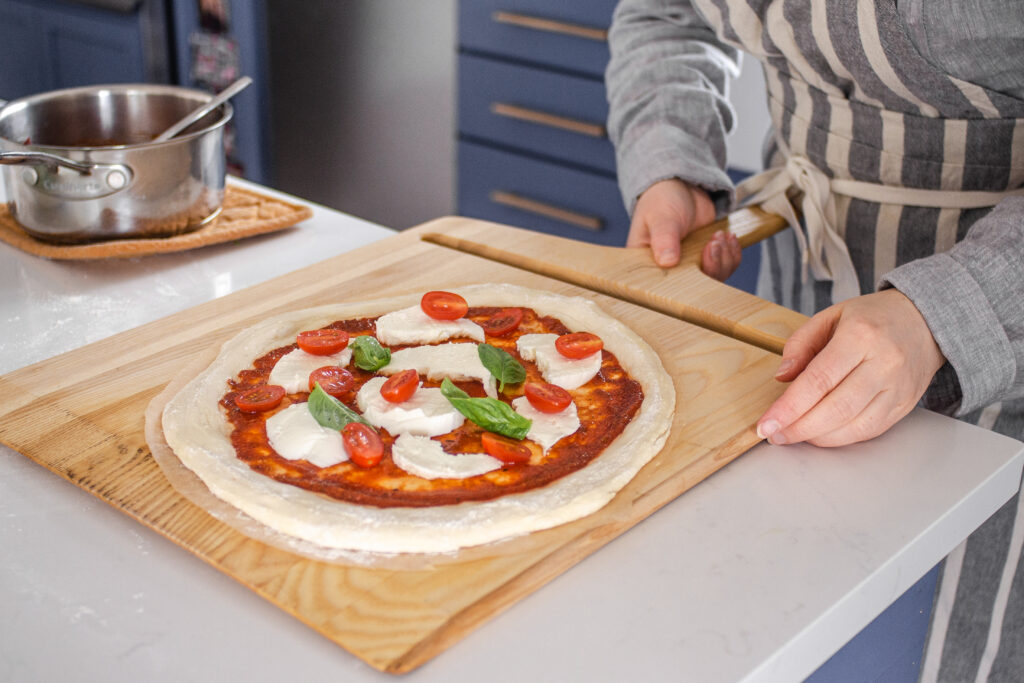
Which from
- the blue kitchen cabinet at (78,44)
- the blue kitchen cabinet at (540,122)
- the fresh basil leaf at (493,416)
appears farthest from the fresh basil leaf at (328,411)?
the blue kitchen cabinet at (78,44)

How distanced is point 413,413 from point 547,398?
5.3 inches

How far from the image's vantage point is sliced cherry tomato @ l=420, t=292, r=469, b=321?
1156 millimetres

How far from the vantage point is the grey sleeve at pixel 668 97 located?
149 cm

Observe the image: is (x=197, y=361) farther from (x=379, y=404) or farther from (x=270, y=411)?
(x=379, y=404)

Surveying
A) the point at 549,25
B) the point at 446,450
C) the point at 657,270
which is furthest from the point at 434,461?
the point at 549,25

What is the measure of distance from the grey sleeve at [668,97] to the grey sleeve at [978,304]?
0.49 m

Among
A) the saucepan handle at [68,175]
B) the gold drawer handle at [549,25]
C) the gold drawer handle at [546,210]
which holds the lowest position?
the gold drawer handle at [546,210]

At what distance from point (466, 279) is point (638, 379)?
329mm

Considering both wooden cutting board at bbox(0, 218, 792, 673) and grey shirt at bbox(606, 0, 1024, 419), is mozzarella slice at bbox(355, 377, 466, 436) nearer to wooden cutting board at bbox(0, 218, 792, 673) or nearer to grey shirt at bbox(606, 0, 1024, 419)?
wooden cutting board at bbox(0, 218, 792, 673)

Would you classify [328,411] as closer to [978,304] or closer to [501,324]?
[501,324]

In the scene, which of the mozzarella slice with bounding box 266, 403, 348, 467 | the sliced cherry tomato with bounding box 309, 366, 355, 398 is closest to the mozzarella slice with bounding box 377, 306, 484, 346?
the sliced cherry tomato with bounding box 309, 366, 355, 398

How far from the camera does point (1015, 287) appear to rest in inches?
39.9

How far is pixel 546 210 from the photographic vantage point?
293 cm

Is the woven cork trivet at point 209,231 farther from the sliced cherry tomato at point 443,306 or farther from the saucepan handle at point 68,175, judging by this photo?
the sliced cherry tomato at point 443,306
